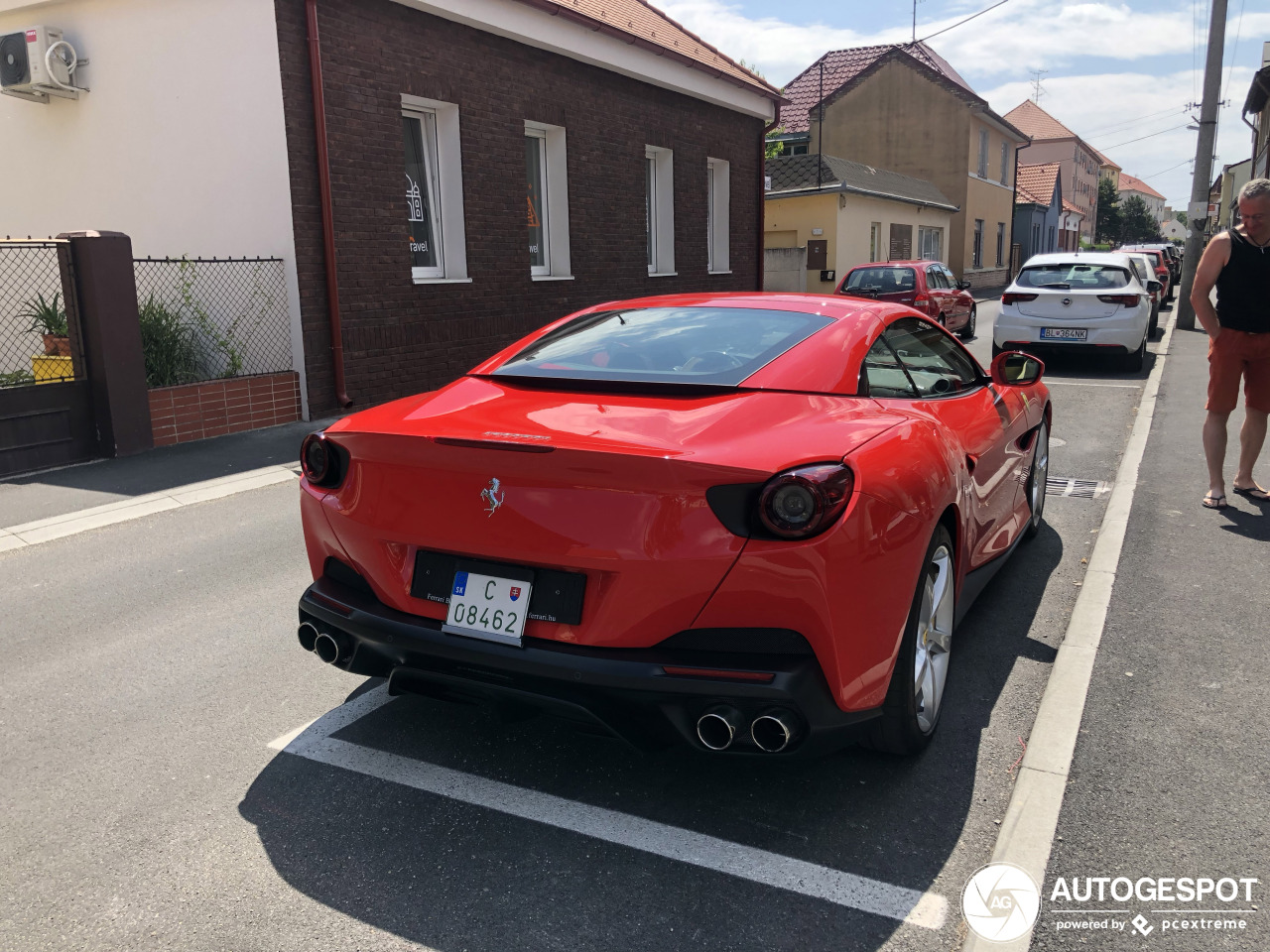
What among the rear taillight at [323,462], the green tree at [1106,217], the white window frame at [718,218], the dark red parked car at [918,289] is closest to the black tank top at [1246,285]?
the rear taillight at [323,462]

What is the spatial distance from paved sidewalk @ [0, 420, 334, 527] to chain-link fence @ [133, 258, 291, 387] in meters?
0.98

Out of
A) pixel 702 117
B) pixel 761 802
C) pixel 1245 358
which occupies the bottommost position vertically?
pixel 761 802

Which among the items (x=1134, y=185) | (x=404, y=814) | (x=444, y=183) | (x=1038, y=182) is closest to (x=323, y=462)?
(x=404, y=814)

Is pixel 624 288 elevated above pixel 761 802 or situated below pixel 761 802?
above

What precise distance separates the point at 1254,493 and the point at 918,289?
11.2m

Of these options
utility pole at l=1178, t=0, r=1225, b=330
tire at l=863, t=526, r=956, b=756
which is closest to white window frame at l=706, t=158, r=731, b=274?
utility pole at l=1178, t=0, r=1225, b=330

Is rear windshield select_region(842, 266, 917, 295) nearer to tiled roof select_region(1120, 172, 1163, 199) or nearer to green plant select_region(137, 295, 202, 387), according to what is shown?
green plant select_region(137, 295, 202, 387)

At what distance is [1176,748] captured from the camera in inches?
129

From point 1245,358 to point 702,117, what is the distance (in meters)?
12.1

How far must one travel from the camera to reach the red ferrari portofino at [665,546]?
2.54 metres

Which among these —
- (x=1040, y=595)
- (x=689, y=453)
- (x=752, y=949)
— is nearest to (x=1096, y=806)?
→ (x=752, y=949)

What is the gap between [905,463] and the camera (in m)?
2.94

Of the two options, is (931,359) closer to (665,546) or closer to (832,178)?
(665,546)

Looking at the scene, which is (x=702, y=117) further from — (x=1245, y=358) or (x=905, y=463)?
(x=905, y=463)
